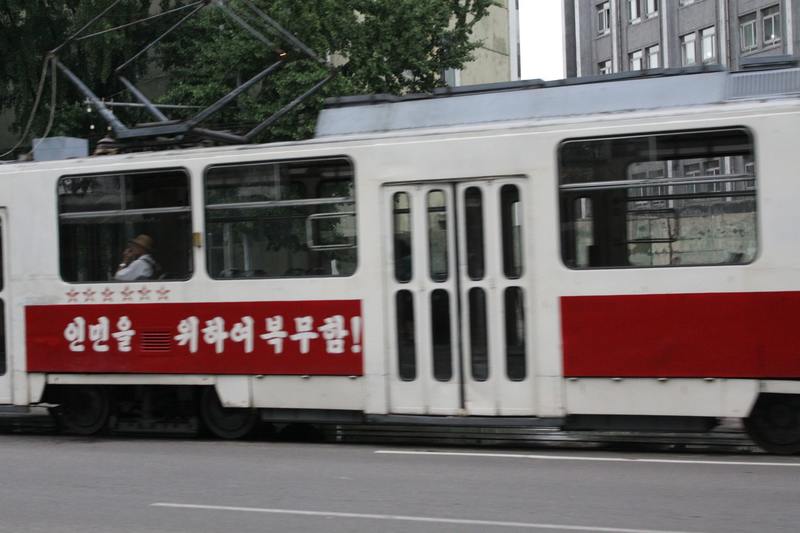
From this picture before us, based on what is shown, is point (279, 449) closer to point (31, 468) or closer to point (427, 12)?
point (31, 468)

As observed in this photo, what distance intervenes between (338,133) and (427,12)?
43.0 ft

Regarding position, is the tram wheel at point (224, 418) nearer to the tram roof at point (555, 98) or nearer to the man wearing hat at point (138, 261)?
the man wearing hat at point (138, 261)

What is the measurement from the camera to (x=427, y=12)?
23.3m

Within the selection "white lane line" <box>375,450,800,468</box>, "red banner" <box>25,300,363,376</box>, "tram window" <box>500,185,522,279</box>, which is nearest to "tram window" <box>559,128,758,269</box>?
"tram window" <box>500,185,522,279</box>

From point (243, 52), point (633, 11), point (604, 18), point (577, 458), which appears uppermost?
point (604, 18)

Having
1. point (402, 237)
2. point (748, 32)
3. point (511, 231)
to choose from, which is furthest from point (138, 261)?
point (748, 32)

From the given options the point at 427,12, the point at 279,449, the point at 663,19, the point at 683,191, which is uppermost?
the point at 663,19

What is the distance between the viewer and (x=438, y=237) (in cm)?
1023

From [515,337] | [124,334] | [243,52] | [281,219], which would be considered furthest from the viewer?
[243,52]

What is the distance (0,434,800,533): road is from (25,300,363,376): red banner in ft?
2.71

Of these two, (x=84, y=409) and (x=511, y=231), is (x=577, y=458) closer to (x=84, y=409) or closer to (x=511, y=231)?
(x=511, y=231)

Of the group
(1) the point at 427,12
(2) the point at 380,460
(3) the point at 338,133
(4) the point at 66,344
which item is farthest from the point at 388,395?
(1) the point at 427,12

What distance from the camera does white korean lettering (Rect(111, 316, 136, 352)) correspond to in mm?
11227

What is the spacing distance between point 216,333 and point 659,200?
4.38m
